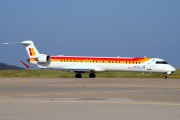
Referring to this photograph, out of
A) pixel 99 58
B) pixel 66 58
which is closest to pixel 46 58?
pixel 66 58

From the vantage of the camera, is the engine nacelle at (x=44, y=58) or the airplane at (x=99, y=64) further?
the engine nacelle at (x=44, y=58)

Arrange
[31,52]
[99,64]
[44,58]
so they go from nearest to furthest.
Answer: [99,64], [44,58], [31,52]

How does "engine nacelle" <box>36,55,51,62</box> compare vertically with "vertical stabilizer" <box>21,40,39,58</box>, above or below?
below

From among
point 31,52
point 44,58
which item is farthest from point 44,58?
point 31,52

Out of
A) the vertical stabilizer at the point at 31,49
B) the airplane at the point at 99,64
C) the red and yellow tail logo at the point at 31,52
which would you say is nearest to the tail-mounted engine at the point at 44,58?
the airplane at the point at 99,64

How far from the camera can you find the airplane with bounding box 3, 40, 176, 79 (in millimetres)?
59844

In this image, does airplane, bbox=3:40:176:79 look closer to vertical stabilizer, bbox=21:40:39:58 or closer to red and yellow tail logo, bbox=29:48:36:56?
vertical stabilizer, bbox=21:40:39:58

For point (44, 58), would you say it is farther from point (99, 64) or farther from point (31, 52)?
point (99, 64)

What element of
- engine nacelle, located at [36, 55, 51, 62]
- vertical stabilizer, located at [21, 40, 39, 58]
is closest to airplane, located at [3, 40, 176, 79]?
engine nacelle, located at [36, 55, 51, 62]

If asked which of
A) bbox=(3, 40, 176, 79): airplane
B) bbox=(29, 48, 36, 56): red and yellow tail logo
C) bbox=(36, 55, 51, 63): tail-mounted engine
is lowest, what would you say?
bbox=(3, 40, 176, 79): airplane

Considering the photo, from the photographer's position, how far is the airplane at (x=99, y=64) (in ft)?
196

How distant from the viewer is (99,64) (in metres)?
62.2

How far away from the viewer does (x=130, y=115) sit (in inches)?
587

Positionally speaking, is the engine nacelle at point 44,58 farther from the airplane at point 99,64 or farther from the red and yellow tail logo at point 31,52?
the red and yellow tail logo at point 31,52
